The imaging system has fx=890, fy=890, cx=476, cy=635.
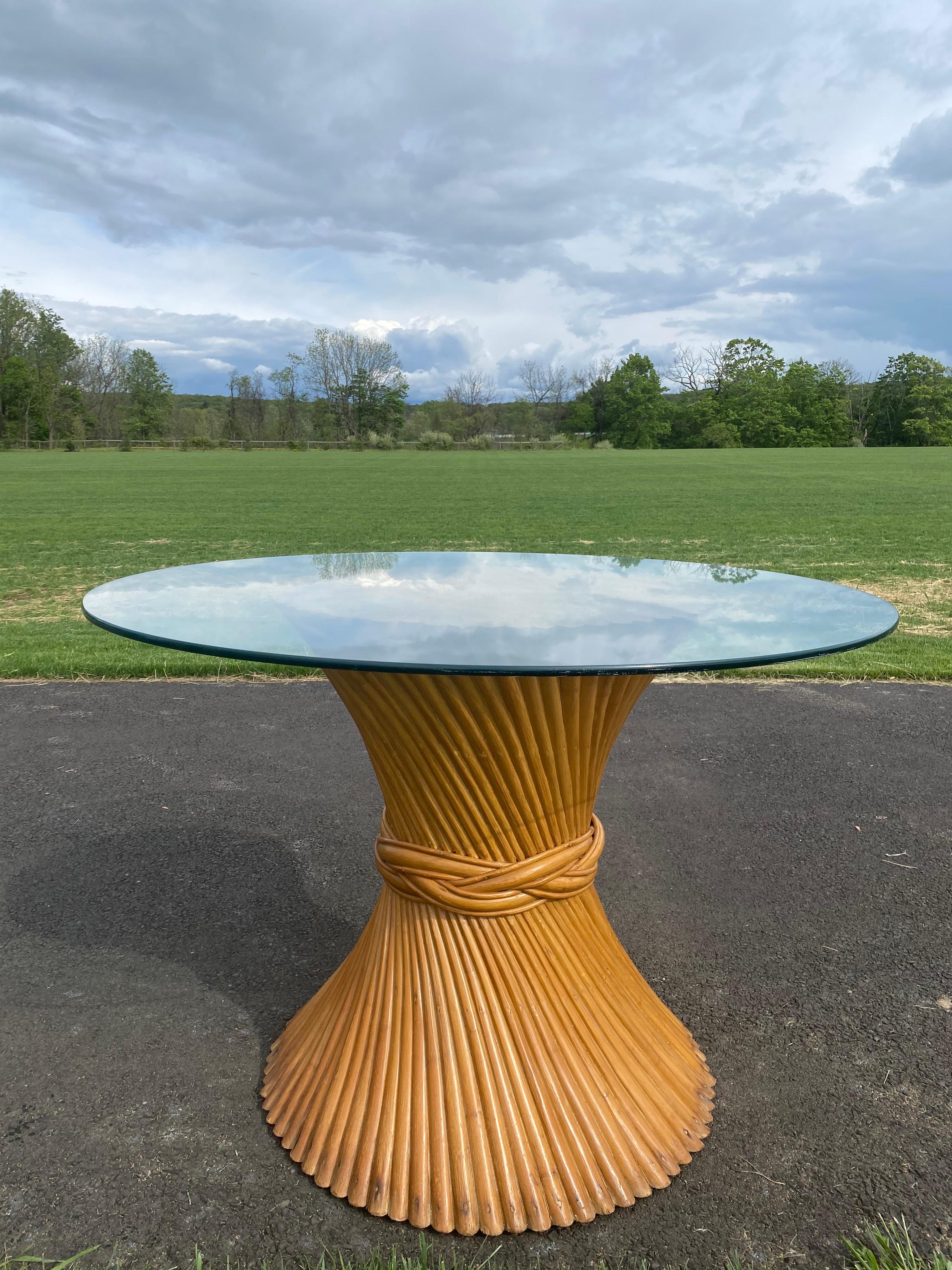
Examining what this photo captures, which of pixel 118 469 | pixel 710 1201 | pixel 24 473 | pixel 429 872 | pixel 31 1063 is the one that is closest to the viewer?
pixel 710 1201

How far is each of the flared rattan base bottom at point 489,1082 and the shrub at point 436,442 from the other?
6628 centimetres

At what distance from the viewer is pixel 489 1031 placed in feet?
6.80

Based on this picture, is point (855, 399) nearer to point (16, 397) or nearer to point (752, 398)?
point (752, 398)

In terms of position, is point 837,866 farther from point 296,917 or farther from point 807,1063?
point 296,917

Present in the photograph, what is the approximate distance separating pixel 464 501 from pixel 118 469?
907 inches

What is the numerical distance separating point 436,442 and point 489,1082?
67.2 m

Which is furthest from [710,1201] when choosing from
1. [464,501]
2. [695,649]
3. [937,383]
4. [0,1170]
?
[937,383]

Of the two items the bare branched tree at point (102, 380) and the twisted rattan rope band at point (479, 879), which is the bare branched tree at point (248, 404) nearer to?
the bare branched tree at point (102, 380)

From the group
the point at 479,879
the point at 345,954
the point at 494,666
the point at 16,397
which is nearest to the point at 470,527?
the point at 345,954

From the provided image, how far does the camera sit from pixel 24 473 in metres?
34.3

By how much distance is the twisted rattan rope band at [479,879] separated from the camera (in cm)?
211

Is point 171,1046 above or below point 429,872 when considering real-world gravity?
below

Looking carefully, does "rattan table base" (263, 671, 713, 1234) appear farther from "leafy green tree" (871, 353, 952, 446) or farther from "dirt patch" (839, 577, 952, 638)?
"leafy green tree" (871, 353, 952, 446)

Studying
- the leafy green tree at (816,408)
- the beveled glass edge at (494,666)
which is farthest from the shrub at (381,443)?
the beveled glass edge at (494,666)
